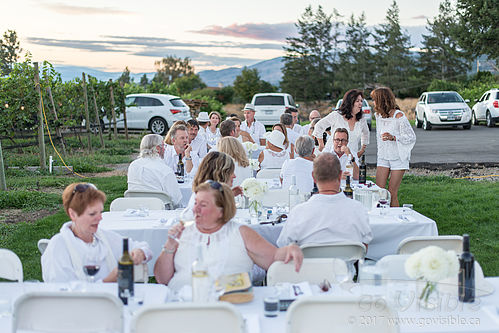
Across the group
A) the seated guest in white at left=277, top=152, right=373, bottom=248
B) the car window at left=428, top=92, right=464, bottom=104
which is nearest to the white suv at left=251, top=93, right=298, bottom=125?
the car window at left=428, top=92, right=464, bottom=104

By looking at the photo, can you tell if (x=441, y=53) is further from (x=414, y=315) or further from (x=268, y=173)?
(x=414, y=315)

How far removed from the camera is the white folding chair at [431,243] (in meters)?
4.26

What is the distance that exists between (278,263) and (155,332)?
3.80 feet

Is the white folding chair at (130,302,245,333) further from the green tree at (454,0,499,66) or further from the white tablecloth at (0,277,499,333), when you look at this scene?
the green tree at (454,0,499,66)

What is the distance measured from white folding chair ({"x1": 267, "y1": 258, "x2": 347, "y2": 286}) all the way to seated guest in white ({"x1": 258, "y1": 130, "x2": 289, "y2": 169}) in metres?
5.60

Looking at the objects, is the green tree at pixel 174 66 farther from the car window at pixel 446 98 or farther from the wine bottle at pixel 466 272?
the wine bottle at pixel 466 272

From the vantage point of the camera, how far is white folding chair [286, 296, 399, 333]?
9.29 ft

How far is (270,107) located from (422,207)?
16048 mm

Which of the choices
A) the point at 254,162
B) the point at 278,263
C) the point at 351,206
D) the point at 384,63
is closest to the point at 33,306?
the point at 278,263

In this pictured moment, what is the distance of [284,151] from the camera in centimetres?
946

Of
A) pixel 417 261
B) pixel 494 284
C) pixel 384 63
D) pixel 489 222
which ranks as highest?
pixel 384 63

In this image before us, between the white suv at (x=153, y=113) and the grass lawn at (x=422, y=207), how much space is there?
33.1 ft

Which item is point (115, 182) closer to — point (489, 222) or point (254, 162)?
point (254, 162)

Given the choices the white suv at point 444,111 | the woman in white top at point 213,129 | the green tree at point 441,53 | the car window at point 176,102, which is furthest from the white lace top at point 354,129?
the green tree at point 441,53
